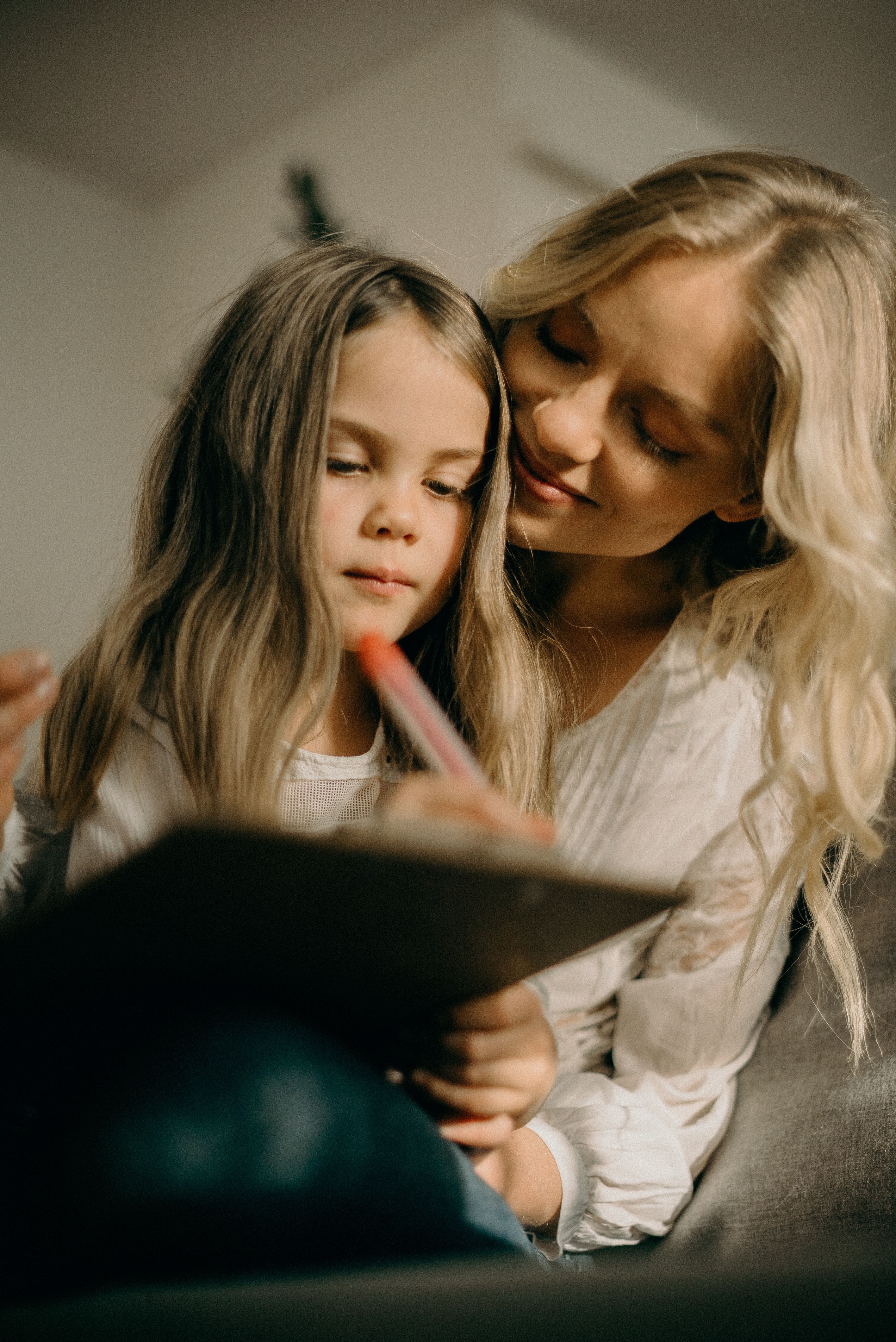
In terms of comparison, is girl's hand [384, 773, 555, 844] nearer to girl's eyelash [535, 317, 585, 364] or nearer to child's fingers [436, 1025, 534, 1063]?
child's fingers [436, 1025, 534, 1063]

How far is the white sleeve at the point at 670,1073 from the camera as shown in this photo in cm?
71

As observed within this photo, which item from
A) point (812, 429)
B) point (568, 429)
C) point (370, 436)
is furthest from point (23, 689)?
point (812, 429)

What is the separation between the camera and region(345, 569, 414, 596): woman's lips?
2.17 ft

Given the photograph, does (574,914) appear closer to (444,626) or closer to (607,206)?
(444,626)

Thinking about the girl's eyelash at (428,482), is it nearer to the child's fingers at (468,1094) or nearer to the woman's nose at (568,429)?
the woman's nose at (568,429)

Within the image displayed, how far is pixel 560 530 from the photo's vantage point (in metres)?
0.77

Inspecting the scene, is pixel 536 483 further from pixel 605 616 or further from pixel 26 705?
pixel 26 705

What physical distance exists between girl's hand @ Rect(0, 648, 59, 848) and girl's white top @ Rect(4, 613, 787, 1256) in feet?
1.01

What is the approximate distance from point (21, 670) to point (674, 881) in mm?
625

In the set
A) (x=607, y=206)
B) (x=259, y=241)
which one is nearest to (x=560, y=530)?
(x=607, y=206)

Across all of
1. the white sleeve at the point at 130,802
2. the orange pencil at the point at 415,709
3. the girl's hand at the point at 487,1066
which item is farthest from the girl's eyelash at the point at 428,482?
the girl's hand at the point at 487,1066

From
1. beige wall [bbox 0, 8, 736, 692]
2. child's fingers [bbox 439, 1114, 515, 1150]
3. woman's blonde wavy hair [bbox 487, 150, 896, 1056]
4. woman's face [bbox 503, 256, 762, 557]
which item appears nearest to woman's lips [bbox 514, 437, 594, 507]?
woman's face [bbox 503, 256, 762, 557]

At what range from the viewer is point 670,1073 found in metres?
0.81

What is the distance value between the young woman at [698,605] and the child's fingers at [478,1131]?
0.11 metres
